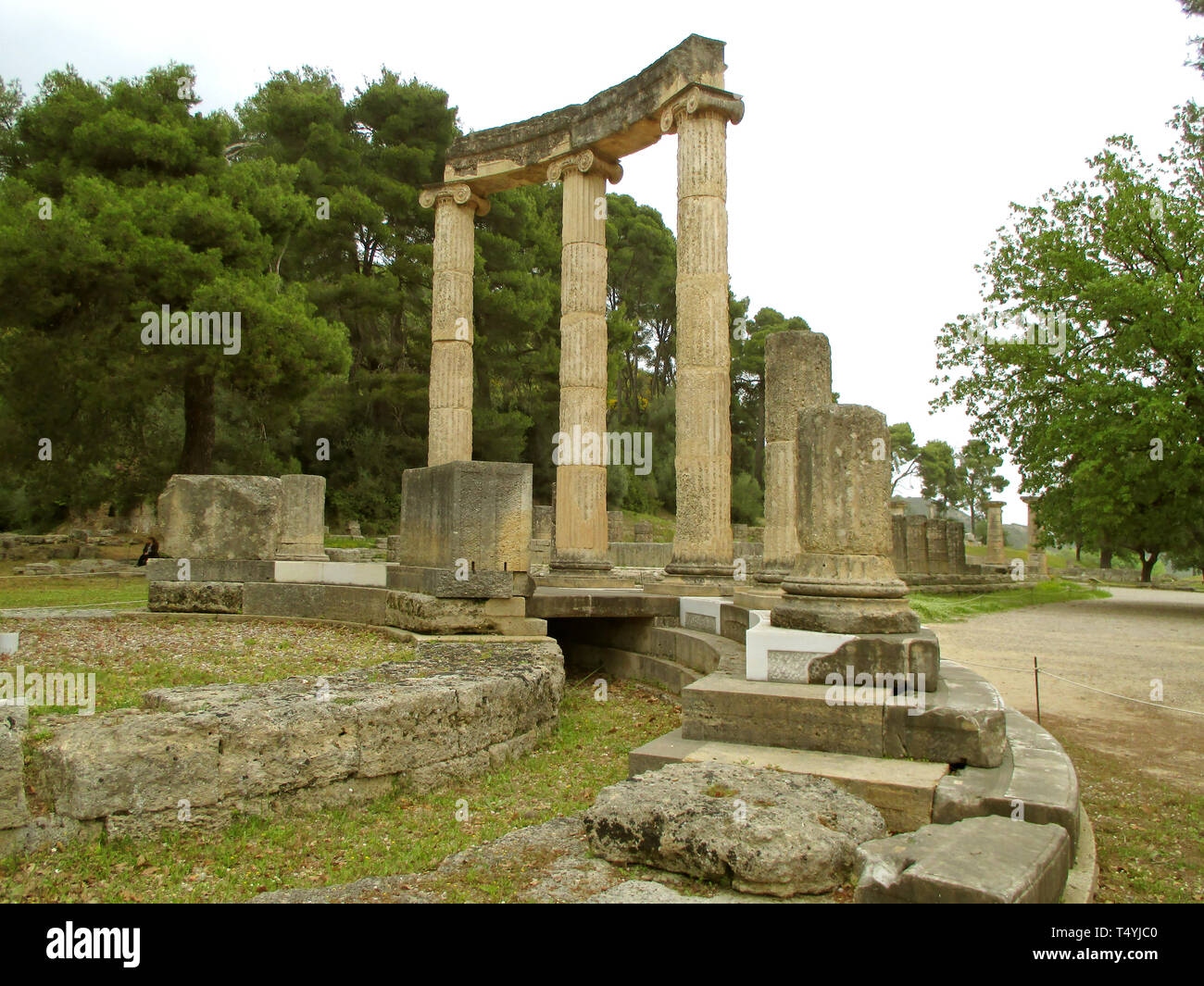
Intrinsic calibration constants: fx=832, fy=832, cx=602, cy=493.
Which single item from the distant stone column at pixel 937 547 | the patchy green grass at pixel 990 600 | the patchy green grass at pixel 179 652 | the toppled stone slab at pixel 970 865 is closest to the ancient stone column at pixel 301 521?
the patchy green grass at pixel 179 652

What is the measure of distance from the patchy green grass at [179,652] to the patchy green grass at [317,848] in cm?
144

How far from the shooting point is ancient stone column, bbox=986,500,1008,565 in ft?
111

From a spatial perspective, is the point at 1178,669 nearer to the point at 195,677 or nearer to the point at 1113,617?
the point at 1113,617

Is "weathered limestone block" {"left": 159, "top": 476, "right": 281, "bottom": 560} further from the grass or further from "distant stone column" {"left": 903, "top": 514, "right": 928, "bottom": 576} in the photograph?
"distant stone column" {"left": 903, "top": 514, "right": 928, "bottom": 576}

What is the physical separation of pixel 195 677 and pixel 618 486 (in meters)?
26.5

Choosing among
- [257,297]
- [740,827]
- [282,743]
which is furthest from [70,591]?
[740,827]

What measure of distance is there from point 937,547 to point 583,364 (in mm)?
15394

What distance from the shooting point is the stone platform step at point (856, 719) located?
4.11 m

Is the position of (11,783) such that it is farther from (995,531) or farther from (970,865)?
(995,531)

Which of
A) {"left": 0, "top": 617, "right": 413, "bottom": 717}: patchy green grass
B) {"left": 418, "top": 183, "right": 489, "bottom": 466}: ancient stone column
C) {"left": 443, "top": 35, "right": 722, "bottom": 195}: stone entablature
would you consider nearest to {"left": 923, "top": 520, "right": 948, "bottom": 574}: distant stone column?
{"left": 418, "top": 183, "right": 489, "bottom": 466}: ancient stone column

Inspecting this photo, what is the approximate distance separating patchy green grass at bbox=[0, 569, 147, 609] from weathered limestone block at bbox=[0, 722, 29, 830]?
7714 millimetres

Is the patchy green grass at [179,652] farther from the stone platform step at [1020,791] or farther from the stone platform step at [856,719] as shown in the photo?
the stone platform step at [1020,791]

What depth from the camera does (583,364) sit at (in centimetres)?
1225

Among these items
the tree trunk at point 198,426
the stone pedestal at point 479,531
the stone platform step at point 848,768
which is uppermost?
the tree trunk at point 198,426
